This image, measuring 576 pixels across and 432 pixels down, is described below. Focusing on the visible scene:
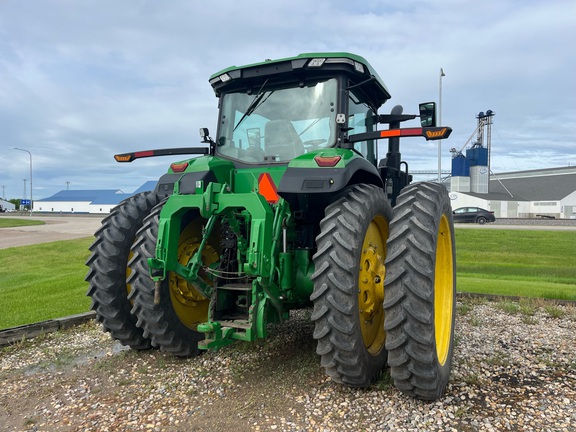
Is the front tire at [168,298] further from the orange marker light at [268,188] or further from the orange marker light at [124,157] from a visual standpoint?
the orange marker light at [124,157]

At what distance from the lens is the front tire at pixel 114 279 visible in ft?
14.6

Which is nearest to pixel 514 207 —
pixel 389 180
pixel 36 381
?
pixel 389 180

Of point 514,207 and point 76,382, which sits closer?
point 76,382

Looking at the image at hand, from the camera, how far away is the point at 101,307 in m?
4.48

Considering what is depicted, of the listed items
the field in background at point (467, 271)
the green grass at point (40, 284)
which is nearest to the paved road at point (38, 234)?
the field in background at point (467, 271)

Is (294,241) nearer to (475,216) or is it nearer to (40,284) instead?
(40,284)

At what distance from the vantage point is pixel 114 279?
4449mm

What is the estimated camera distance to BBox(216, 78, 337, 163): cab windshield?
14.3 ft

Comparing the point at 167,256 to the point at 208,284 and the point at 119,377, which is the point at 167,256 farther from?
the point at 119,377

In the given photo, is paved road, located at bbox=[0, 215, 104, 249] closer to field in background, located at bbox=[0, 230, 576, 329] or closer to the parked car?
field in background, located at bbox=[0, 230, 576, 329]

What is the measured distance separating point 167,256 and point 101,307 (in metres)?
1.28

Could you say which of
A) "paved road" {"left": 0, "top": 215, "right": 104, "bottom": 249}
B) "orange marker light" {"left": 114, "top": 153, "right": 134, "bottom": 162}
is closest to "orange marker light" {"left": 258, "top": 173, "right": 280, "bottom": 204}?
"orange marker light" {"left": 114, "top": 153, "right": 134, "bottom": 162}

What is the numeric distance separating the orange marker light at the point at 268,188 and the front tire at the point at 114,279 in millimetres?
1488

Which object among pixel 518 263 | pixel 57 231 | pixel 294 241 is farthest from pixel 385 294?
pixel 57 231
